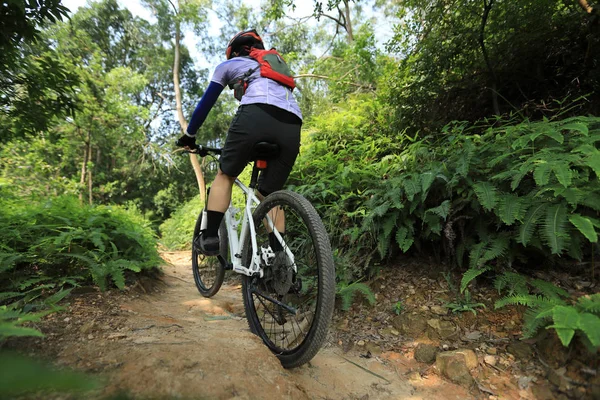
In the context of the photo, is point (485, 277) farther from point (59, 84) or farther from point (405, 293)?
point (59, 84)

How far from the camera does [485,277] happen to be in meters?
2.18

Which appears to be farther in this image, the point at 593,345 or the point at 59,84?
the point at 59,84

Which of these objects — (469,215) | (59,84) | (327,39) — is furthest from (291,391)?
(327,39)

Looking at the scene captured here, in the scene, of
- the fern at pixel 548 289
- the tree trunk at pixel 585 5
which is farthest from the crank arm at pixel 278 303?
the tree trunk at pixel 585 5

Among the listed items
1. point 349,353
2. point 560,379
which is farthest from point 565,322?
point 349,353

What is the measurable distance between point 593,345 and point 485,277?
3.17 ft

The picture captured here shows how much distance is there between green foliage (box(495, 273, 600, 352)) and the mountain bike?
3.56 feet

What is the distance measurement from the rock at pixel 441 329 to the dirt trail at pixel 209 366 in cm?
30

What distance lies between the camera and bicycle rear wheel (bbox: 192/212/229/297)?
9.51 ft

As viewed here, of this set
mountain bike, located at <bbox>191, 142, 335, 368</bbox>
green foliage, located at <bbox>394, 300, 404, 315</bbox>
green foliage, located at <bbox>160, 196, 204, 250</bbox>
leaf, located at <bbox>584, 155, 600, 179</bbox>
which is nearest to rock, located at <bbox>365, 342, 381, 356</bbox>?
green foliage, located at <bbox>394, 300, 404, 315</bbox>

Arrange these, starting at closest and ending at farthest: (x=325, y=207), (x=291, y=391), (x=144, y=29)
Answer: (x=291, y=391) < (x=325, y=207) < (x=144, y=29)

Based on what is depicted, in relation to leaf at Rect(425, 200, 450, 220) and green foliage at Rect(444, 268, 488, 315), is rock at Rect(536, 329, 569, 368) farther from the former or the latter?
leaf at Rect(425, 200, 450, 220)

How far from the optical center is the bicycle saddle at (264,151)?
2051 millimetres

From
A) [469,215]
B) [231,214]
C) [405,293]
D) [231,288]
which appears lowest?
[231,288]
